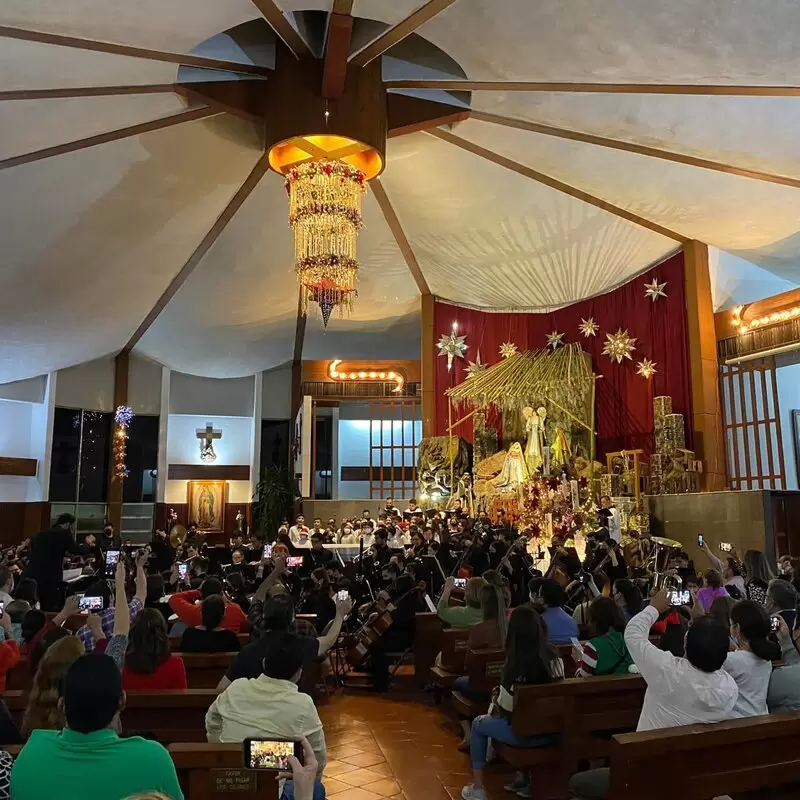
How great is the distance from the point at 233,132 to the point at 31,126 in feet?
8.21

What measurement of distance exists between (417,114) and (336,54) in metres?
1.67

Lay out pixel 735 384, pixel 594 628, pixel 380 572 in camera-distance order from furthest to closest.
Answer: pixel 735 384 < pixel 380 572 < pixel 594 628

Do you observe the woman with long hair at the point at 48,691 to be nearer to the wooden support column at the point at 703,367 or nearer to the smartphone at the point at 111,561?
the smartphone at the point at 111,561

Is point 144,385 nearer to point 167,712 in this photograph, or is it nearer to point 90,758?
point 167,712

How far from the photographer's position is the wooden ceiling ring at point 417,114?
8562 millimetres

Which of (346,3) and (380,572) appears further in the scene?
(380,572)

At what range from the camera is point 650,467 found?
1109 centimetres

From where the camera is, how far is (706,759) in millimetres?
2273

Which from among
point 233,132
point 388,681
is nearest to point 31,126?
point 233,132

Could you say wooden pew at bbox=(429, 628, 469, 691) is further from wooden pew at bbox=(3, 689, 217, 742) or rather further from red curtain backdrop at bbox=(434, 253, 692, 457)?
red curtain backdrop at bbox=(434, 253, 692, 457)

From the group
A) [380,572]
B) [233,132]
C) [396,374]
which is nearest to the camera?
[380,572]

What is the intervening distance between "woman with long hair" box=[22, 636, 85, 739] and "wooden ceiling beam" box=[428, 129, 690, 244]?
8233 mm

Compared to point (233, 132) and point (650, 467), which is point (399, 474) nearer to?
point (650, 467)

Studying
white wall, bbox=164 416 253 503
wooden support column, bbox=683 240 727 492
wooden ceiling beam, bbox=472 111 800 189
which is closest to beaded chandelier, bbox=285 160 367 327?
wooden ceiling beam, bbox=472 111 800 189
